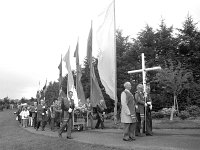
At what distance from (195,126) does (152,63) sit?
56.6 feet

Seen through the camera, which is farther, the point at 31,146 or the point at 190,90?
the point at 190,90

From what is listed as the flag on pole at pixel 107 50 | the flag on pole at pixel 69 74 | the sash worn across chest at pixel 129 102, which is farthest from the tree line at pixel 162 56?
the sash worn across chest at pixel 129 102

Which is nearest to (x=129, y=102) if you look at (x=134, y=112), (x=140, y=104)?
(x=134, y=112)

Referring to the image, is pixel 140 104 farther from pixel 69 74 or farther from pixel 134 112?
pixel 69 74

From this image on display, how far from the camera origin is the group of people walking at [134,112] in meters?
9.93

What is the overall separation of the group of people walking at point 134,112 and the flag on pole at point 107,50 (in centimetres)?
142

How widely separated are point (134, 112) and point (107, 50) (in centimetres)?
390

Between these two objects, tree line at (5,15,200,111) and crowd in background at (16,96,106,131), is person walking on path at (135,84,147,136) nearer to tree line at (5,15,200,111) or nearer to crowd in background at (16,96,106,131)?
crowd in background at (16,96,106,131)

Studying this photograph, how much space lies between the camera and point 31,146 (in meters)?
10.3

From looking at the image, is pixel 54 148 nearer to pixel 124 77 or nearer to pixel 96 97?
pixel 96 97

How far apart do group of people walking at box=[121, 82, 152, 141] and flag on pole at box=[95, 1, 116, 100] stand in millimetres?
1420

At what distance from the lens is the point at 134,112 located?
33.2ft

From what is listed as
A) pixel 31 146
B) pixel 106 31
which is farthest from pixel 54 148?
pixel 106 31

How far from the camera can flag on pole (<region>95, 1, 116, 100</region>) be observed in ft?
40.7
